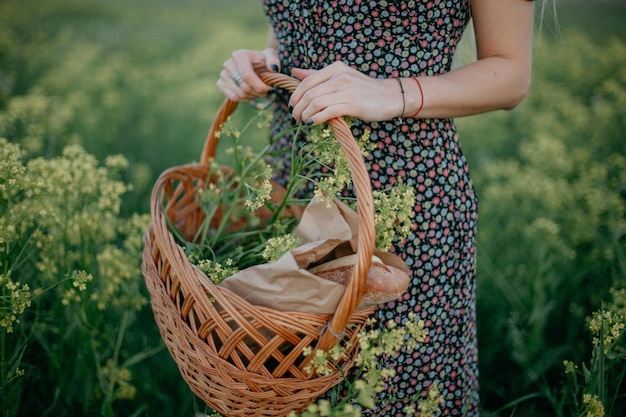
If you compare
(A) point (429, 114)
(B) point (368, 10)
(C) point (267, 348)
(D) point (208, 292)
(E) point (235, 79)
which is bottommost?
(C) point (267, 348)

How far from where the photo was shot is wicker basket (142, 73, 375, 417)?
2.86 feet

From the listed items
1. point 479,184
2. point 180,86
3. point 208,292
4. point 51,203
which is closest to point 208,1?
point 180,86

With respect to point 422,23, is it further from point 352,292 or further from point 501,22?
point 352,292

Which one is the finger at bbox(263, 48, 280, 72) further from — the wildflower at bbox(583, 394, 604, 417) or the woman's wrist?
the wildflower at bbox(583, 394, 604, 417)

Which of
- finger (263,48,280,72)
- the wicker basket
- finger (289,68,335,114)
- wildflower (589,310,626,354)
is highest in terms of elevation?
finger (263,48,280,72)

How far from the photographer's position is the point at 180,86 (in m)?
3.78

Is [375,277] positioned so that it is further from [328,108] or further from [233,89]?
[233,89]

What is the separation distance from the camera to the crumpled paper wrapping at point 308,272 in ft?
2.93

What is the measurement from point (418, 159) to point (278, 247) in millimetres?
438

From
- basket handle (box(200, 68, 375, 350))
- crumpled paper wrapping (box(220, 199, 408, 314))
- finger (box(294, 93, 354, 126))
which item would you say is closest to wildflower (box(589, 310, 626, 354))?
crumpled paper wrapping (box(220, 199, 408, 314))

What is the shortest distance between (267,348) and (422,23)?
33.0 inches

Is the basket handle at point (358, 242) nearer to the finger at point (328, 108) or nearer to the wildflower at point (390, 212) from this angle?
the finger at point (328, 108)

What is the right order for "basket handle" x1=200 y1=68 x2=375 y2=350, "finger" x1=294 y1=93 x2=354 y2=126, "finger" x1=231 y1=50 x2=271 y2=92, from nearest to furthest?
"basket handle" x1=200 y1=68 x2=375 y2=350 < "finger" x1=294 y1=93 x2=354 y2=126 < "finger" x1=231 y1=50 x2=271 y2=92

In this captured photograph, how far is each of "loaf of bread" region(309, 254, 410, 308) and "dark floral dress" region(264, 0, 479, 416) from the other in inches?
9.0
